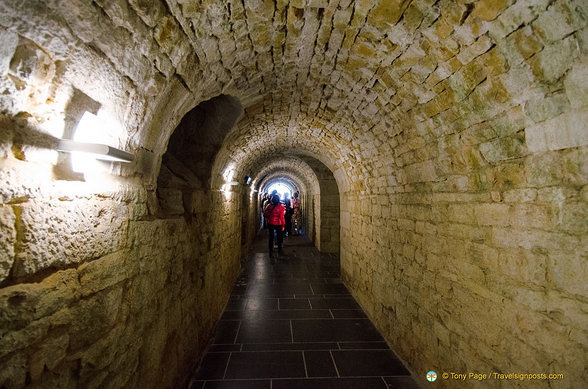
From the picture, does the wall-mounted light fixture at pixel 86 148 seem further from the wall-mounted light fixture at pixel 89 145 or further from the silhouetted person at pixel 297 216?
the silhouetted person at pixel 297 216

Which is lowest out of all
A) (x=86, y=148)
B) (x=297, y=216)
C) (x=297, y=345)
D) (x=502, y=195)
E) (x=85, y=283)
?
(x=297, y=345)

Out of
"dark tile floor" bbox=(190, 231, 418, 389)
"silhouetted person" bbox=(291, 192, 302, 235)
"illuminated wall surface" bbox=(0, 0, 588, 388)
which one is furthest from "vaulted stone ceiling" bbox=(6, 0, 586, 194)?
"silhouetted person" bbox=(291, 192, 302, 235)

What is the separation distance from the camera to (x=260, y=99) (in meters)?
3.70

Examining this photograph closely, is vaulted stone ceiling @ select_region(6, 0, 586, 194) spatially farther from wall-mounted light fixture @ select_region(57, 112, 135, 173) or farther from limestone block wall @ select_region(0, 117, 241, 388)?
limestone block wall @ select_region(0, 117, 241, 388)

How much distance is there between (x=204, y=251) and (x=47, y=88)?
296 centimetres

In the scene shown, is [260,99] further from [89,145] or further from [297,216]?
[297,216]

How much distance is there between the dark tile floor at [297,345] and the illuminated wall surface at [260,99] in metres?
0.41

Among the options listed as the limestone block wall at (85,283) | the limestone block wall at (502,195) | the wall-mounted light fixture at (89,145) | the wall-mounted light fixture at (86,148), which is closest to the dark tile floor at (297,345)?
the limestone block wall at (502,195)

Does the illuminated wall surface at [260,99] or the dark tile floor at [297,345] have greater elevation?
the illuminated wall surface at [260,99]

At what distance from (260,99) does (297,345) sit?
3433 mm

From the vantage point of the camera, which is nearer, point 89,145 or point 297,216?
point 89,145

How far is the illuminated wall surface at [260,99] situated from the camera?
125 centimetres

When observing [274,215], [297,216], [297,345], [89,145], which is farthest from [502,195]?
→ [297,216]

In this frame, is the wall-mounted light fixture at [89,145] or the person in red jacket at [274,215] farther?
the person in red jacket at [274,215]
